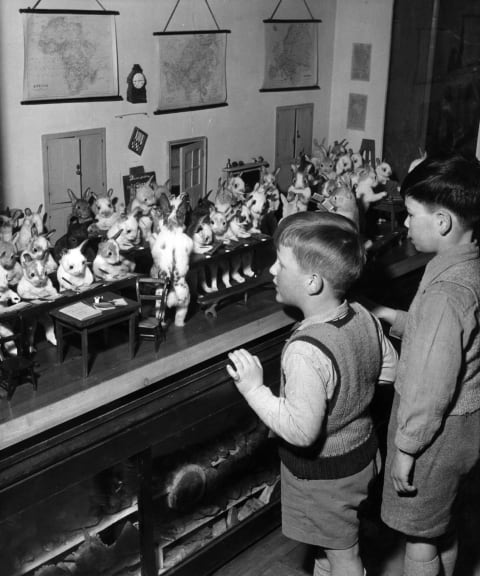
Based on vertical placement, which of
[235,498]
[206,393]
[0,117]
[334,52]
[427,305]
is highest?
[334,52]

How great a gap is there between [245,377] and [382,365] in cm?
41

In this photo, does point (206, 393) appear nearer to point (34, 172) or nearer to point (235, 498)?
point (235, 498)

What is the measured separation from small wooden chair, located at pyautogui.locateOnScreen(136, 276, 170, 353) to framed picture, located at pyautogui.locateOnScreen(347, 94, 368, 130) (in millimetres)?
2063

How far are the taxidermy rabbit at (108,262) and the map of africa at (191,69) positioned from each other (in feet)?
3.55

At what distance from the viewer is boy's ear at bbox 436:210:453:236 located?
6.81 ft

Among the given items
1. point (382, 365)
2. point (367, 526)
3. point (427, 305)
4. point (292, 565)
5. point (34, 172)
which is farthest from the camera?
point (34, 172)

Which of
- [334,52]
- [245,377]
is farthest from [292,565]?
[334,52]

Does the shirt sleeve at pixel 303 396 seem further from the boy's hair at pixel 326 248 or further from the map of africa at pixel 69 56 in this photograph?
the map of africa at pixel 69 56

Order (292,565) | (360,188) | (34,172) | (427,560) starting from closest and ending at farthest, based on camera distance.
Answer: (427,560), (292,565), (34,172), (360,188)

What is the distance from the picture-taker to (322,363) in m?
1.88

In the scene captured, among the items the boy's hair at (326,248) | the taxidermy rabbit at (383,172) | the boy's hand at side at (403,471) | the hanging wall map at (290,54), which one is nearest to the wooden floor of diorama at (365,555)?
the boy's hand at side at (403,471)

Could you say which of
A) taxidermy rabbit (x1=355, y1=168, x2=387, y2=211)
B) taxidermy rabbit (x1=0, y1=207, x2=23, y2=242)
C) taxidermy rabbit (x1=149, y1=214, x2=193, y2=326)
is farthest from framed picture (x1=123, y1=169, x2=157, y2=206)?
taxidermy rabbit (x1=355, y1=168, x2=387, y2=211)

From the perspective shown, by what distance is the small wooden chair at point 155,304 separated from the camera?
2.61 meters

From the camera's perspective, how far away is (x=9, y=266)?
2439mm
